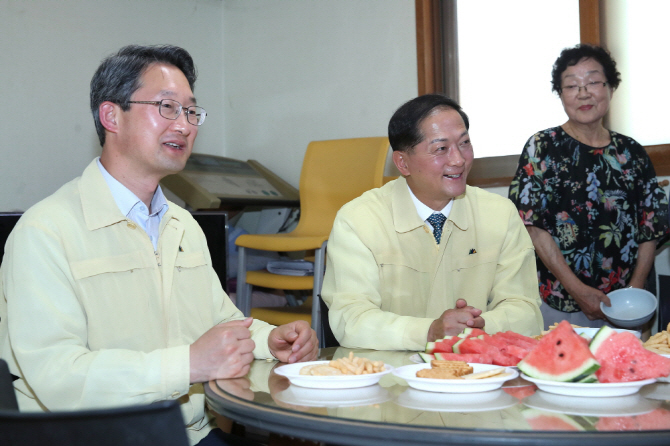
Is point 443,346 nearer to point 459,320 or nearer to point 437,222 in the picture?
point 459,320

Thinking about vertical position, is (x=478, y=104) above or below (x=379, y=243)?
above

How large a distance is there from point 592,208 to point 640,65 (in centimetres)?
107

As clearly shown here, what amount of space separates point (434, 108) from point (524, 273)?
566 millimetres

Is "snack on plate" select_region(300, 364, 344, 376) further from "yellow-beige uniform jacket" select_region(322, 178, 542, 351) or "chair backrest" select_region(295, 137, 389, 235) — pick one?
"chair backrest" select_region(295, 137, 389, 235)

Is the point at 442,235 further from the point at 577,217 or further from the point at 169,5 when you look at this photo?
the point at 169,5

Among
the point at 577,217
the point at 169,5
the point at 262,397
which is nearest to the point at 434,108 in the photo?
the point at 577,217

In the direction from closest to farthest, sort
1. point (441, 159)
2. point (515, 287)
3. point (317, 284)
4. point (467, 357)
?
point (467, 357)
point (515, 287)
point (441, 159)
point (317, 284)

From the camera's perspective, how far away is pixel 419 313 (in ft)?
6.35

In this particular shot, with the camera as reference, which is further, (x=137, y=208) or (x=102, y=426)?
(x=137, y=208)

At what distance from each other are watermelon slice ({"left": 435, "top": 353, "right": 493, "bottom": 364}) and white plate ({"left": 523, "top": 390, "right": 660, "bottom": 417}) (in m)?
0.20

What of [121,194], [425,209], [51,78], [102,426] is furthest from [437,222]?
[51,78]

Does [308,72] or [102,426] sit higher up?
[308,72]

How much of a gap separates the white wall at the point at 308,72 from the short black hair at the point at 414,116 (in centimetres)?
214

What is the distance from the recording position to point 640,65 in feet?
11.0
